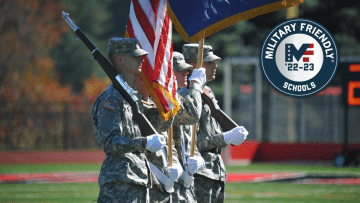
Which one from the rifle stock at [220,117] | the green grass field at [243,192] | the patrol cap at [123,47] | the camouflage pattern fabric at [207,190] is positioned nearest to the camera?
the patrol cap at [123,47]

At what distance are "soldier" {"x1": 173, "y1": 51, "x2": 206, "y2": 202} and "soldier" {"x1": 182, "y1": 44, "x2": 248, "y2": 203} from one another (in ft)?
0.79

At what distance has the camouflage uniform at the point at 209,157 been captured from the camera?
699 cm

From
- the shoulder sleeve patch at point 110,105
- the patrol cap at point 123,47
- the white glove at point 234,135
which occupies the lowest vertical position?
the white glove at point 234,135

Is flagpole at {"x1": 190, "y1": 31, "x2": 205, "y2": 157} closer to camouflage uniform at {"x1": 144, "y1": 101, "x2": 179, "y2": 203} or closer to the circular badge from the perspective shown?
camouflage uniform at {"x1": 144, "y1": 101, "x2": 179, "y2": 203}

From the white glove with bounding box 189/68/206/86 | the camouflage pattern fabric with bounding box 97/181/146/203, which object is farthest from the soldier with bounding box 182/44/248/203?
the camouflage pattern fabric with bounding box 97/181/146/203

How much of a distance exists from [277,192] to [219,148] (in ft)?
26.0

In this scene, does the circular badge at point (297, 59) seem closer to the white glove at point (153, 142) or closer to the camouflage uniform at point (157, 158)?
the camouflage uniform at point (157, 158)

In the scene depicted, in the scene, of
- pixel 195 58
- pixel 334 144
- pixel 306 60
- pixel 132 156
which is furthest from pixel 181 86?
pixel 334 144

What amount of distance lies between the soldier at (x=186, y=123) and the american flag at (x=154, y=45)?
214mm

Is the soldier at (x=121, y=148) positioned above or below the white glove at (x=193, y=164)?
above

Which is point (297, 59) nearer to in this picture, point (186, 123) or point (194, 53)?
point (194, 53)

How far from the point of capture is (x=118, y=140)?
5.00 m

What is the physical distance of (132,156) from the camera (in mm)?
5188

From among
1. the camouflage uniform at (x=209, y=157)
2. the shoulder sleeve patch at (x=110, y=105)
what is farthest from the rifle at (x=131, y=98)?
the camouflage uniform at (x=209, y=157)
